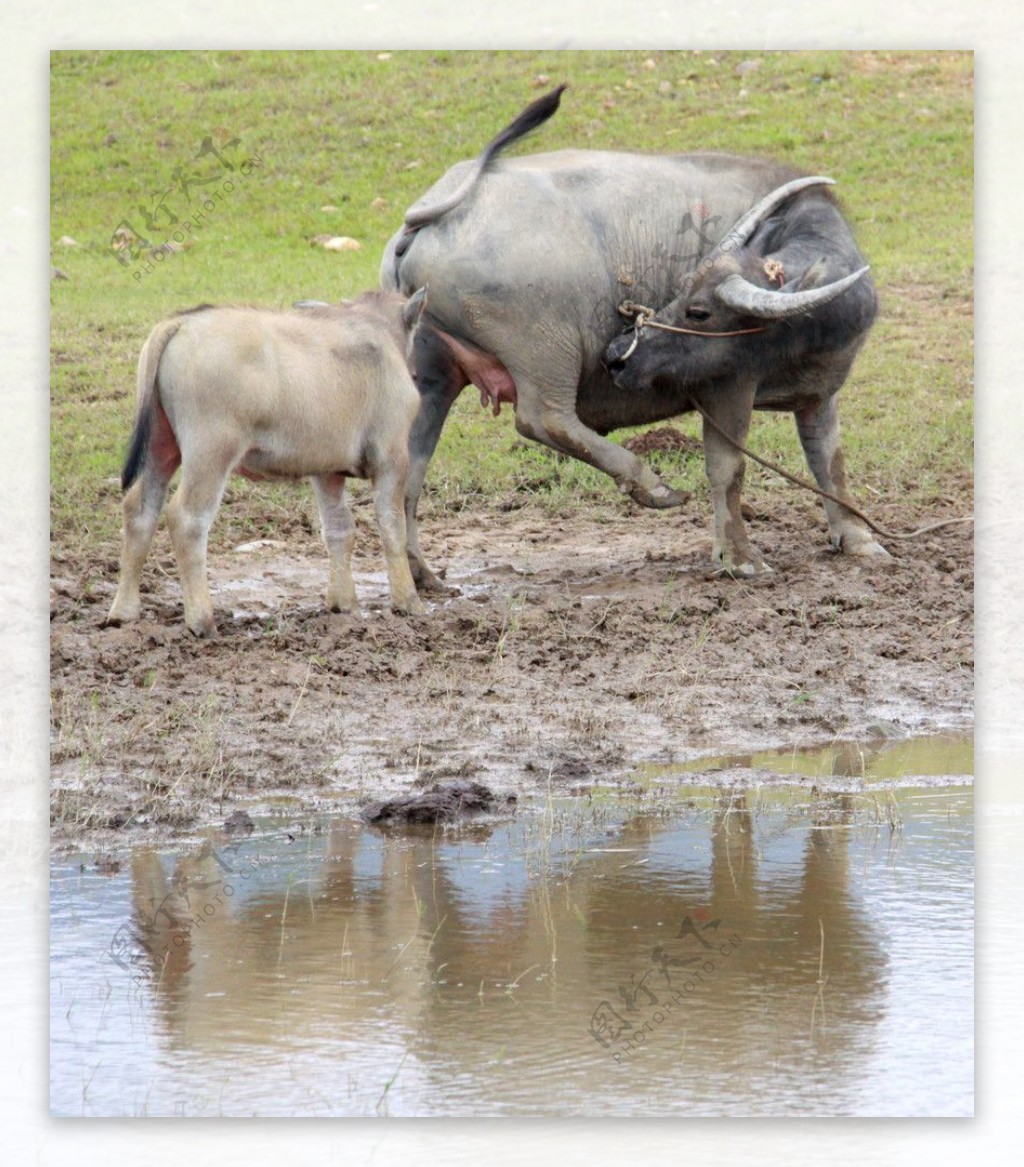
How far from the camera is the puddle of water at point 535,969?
460cm

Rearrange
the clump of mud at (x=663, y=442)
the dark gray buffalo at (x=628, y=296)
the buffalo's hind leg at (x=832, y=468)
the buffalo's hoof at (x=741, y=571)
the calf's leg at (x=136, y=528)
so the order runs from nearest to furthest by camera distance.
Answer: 1. the calf's leg at (x=136, y=528)
2. the dark gray buffalo at (x=628, y=296)
3. the buffalo's hoof at (x=741, y=571)
4. the buffalo's hind leg at (x=832, y=468)
5. the clump of mud at (x=663, y=442)

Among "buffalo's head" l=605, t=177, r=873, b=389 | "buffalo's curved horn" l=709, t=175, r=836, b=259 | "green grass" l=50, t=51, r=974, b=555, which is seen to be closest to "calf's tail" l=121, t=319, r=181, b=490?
"green grass" l=50, t=51, r=974, b=555

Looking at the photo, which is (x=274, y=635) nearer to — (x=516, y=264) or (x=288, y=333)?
(x=288, y=333)

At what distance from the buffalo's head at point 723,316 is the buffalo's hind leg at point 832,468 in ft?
1.80

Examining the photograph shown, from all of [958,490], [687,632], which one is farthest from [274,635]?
[958,490]

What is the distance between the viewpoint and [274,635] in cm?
741

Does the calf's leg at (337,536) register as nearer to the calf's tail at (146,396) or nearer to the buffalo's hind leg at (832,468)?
the calf's tail at (146,396)

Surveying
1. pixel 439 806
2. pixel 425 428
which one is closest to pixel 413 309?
pixel 425 428

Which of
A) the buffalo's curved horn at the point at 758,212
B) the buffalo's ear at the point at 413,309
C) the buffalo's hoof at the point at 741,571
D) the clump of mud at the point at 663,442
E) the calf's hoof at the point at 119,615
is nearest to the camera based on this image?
the calf's hoof at the point at 119,615

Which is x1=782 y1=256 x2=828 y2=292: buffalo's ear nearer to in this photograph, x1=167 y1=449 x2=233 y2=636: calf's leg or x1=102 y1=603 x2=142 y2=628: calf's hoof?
x1=167 y1=449 x2=233 y2=636: calf's leg

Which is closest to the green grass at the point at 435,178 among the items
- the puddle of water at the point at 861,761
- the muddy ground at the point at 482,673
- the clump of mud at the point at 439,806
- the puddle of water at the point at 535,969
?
the muddy ground at the point at 482,673

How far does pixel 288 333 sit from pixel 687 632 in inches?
72.5

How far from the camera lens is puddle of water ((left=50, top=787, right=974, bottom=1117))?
4598mm

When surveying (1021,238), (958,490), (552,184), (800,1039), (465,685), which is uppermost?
(552,184)
